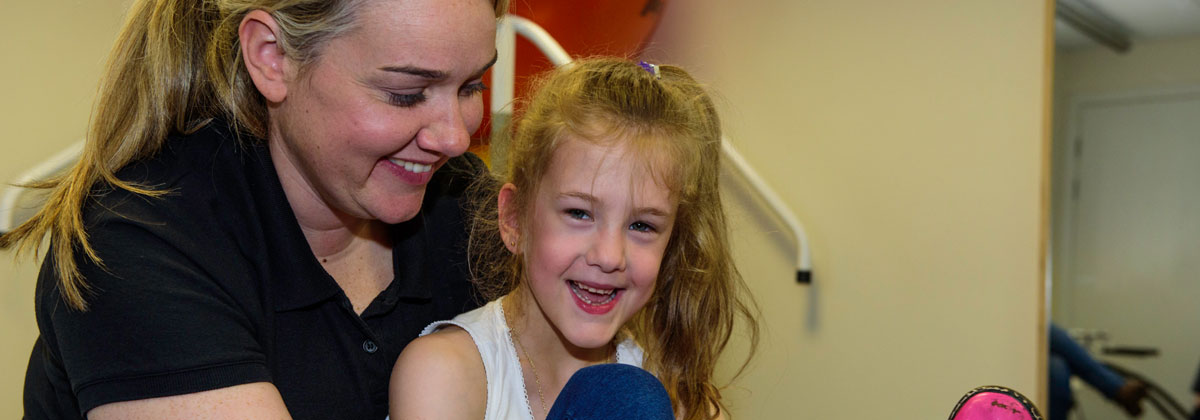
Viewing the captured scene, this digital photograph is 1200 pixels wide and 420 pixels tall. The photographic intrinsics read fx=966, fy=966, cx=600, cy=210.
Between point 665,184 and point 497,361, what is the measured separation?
27cm

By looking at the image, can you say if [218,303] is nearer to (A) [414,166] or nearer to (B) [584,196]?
(A) [414,166]

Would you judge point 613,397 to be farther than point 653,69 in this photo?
No

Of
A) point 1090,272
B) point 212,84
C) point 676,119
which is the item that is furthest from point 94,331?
point 1090,272

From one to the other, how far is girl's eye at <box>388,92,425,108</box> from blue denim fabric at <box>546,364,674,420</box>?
11.7 inches

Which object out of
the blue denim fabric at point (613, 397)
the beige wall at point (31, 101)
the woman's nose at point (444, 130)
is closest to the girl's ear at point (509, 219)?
the woman's nose at point (444, 130)

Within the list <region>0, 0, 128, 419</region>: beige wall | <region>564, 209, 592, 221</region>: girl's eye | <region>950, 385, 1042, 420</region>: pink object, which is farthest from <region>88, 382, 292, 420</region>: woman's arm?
<region>0, 0, 128, 419</region>: beige wall

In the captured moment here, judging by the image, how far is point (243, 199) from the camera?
36.7 inches

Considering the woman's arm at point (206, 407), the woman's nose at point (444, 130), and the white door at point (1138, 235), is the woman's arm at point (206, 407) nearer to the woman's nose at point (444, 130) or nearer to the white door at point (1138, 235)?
the woman's nose at point (444, 130)

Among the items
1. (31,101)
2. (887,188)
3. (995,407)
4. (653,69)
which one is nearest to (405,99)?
(653,69)

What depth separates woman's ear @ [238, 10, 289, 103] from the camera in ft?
2.99

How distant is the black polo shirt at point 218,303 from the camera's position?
30.5 inches

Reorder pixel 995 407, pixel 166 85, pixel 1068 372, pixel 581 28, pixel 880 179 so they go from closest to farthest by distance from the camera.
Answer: pixel 995 407 < pixel 166 85 < pixel 581 28 < pixel 1068 372 < pixel 880 179

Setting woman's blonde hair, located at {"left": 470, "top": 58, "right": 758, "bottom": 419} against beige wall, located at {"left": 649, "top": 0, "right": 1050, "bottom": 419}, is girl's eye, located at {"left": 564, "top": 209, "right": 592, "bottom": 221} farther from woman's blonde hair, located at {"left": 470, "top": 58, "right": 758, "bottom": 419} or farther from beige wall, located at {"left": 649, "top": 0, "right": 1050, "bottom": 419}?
beige wall, located at {"left": 649, "top": 0, "right": 1050, "bottom": 419}

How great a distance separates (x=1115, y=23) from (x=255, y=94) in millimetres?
2118
